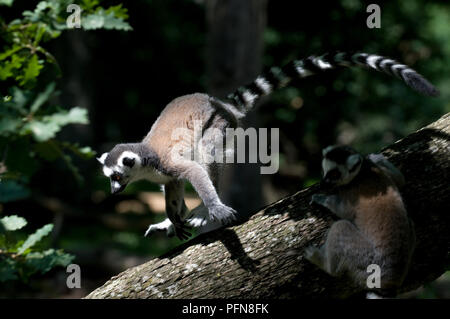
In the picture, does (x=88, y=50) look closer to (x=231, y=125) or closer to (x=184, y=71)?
(x=184, y=71)

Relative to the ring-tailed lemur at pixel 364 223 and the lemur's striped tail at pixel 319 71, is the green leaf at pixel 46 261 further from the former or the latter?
the lemur's striped tail at pixel 319 71

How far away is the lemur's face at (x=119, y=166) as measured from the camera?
13.9 ft

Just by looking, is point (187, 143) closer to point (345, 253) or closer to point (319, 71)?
point (319, 71)

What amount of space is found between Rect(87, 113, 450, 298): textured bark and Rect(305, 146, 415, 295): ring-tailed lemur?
0.33 feet

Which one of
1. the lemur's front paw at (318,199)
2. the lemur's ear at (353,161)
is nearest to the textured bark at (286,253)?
the lemur's front paw at (318,199)

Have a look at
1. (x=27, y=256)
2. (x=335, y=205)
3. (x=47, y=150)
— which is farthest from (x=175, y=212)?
(x=27, y=256)

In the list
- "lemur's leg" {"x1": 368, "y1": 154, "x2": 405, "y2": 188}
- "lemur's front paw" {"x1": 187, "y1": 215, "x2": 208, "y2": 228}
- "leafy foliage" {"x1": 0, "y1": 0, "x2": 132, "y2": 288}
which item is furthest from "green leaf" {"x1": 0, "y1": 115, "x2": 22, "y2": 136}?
"lemur's front paw" {"x1": 187, "y1": 215, "x2": 208, "y2": 228}

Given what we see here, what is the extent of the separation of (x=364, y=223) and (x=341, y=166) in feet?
1.19

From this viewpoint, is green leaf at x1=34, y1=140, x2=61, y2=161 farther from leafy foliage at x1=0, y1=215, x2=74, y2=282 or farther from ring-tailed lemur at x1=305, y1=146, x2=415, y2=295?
ring-tailed lemur at x1=305, y1=146, x2=415, y2=295

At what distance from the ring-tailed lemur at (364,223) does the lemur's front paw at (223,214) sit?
0.55 metres

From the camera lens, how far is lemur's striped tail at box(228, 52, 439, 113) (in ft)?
11.5

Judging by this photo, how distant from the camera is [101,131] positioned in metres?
13.6

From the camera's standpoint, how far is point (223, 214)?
3.68 meters
